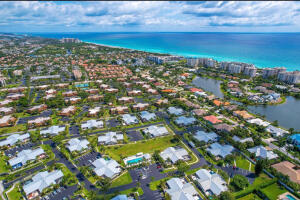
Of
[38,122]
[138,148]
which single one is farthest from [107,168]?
[38,122]

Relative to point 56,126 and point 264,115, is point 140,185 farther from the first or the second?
point 264,115

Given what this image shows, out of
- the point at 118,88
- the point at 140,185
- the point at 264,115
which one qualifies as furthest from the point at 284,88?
the point at 140,185

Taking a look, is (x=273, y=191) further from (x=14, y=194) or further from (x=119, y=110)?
(x=14, y=194)

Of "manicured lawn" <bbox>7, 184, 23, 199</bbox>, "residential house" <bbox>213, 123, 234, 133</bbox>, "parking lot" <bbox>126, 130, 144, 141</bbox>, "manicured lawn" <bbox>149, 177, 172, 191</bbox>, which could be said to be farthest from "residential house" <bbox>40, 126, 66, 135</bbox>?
"residential house" <bbox>213, 123, 234, 133</bbox>

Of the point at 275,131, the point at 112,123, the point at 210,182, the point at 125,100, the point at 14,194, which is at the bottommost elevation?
the point at 14,194

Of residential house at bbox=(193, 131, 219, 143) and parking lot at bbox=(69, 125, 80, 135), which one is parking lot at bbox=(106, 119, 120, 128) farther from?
residential house at bbox=(193, 131, 219, 143)

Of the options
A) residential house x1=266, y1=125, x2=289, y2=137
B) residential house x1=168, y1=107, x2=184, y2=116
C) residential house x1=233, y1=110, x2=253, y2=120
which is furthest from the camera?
residential house x1=168, y1=107, x2=184, y2=116
